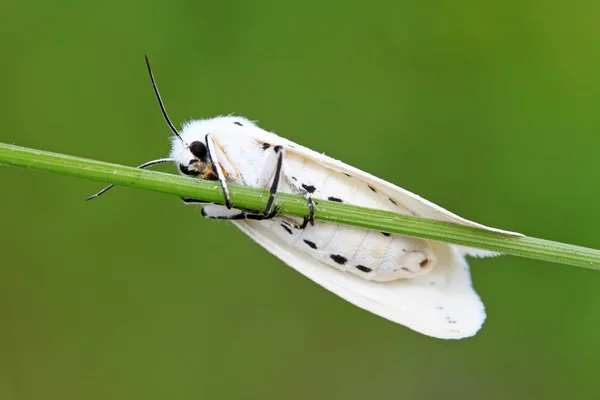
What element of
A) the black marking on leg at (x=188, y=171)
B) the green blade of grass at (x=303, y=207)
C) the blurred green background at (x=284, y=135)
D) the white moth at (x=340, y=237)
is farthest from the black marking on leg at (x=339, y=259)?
the blurred green background at (x=284, y=135)

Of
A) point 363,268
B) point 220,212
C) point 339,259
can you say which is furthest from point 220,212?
point 363,268

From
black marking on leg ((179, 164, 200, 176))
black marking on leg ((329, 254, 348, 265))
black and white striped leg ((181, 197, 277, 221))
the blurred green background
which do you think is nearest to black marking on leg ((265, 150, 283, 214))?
black and white striped leg ((181, 197, 277, 221))

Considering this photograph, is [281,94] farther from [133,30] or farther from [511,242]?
[511,242]

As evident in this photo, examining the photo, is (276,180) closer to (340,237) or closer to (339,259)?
(340,237)

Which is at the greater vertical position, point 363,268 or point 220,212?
point 363,268

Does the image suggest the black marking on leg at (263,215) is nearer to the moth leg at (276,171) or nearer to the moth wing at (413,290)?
the moth leg at (276,171)

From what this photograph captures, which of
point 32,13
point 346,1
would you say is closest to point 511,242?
point 346,1
